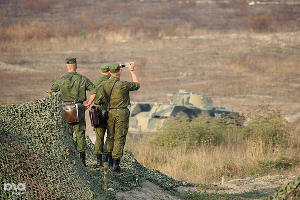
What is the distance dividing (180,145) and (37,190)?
9.55 metres

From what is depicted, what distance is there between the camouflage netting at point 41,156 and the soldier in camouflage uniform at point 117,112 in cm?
157

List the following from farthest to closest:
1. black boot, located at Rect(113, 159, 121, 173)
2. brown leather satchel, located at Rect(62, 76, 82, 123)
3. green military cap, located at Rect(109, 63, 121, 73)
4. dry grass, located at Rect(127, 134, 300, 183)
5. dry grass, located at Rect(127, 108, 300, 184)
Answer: dry grass, located at Rect(127, 108, 300, 184), dry grass, located at Rect(127, 134, 300, 183), green military cap, located at Rect(109, 63, 121, 73), black boot, located at Rect(113, 159, 121, 173), brown leather satchel, located at Rect(62, 76, 82, 123)

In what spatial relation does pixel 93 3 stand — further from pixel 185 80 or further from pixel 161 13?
pixel 185 80

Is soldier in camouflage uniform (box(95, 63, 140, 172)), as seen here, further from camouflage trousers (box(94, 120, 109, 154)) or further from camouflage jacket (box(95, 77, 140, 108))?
camouflage trousers (box(94, 120, 109, 154))

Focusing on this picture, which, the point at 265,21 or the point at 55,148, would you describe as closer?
the point at 55,148

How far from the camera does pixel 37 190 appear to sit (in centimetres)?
802

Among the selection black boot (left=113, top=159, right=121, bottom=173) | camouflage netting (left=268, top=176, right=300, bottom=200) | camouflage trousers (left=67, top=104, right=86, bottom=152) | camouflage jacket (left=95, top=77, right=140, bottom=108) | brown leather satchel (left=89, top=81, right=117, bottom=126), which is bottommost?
black boot (left=113, top=159, right=121, bottom=173)

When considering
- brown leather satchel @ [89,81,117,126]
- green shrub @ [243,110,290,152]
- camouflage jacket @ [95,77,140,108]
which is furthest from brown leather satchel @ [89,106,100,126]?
green shrub @ [243,110,290,152]

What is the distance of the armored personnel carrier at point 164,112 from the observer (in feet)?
61.0

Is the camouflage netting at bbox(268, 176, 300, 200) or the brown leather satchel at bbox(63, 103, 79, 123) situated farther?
the brown leather satchel at bbox(63, 103, 79, 123)

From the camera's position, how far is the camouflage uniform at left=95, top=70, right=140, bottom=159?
10.6m

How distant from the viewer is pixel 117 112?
10.6 m

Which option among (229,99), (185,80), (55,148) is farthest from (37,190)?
(185,80)

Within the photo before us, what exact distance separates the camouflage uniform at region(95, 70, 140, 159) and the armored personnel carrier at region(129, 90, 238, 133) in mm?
7612
